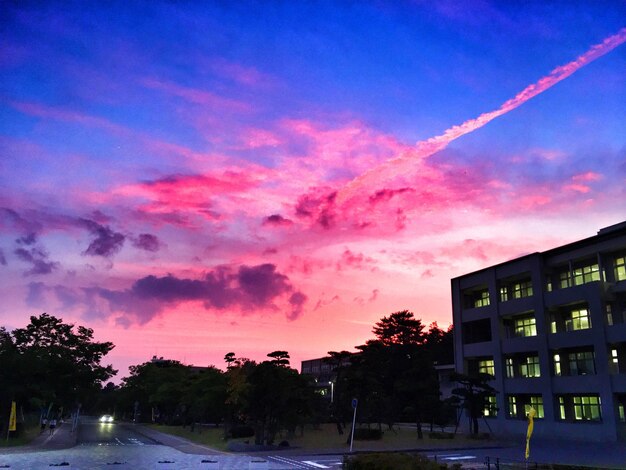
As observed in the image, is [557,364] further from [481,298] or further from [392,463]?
[392,463]

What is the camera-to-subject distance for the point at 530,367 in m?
53.2

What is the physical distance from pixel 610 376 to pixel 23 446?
47453 mm

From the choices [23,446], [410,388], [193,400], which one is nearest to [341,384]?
[410,388]

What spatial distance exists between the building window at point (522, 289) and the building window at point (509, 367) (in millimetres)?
6826

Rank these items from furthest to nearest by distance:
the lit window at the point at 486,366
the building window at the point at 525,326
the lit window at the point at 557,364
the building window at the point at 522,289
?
the lit window at the point at 486,366
the building window at the point at 522,289
the building window at the point at 525,326
the lit window at the point at 557,364

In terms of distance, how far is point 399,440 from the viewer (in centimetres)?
4391

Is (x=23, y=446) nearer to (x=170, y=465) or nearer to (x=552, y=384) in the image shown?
(x=170, y=465)

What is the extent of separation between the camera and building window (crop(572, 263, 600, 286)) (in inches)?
1886

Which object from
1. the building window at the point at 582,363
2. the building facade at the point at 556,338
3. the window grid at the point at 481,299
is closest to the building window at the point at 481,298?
the window grid at the point at 481,299

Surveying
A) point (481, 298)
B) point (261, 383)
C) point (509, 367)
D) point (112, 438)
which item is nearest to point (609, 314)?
point (509, 367)

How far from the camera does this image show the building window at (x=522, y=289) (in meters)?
54.8

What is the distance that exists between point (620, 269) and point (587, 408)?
42.8 feet

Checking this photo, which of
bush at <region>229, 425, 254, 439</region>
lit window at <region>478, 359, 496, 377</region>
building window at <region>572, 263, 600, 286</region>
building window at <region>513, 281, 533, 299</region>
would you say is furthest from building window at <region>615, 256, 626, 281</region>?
bush at <region>229, 425, 254, 439</region>

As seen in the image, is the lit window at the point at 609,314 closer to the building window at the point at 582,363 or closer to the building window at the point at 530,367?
the building window at the point at 582,363
